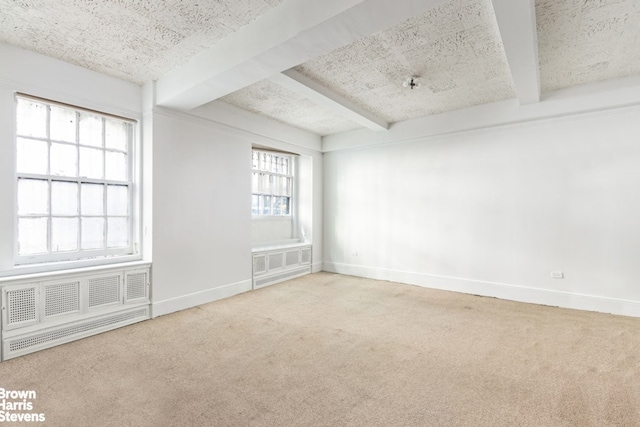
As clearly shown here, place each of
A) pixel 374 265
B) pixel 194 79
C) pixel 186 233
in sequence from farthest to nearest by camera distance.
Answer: pixel 374 265
pixel 186 233
pixel 194 79

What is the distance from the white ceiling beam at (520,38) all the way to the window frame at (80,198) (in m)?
4.10

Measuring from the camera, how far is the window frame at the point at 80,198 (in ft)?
10.3

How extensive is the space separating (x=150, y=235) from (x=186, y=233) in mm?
467

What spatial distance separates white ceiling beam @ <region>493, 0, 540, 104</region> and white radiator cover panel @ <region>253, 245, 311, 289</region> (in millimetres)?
4289

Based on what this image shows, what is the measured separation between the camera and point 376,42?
3.01 metres

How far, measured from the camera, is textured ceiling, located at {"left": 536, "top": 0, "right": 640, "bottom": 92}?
251cm

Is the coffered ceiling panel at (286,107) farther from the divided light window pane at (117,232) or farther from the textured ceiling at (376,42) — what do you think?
the divided light window pane at (117,232)

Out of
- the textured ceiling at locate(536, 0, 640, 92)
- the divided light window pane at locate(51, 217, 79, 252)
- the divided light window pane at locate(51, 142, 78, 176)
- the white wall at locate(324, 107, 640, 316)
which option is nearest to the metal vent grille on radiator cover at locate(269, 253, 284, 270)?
the white wall at locate(324, 107, 640, 316)

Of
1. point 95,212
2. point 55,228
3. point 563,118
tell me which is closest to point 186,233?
point 95,212

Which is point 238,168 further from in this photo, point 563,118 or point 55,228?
point 563,118

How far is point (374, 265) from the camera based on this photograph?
19.8 feet

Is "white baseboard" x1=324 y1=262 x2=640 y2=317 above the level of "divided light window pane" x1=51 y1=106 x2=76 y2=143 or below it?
below

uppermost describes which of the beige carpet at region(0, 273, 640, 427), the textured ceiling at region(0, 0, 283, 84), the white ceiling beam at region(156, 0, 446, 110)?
the textured ceiling at region(0, 0, 283, 84)

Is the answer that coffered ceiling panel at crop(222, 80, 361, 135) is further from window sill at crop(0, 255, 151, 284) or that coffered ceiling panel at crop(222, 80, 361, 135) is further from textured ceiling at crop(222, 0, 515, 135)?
window sill at crop(0, 255, 151, 284)
